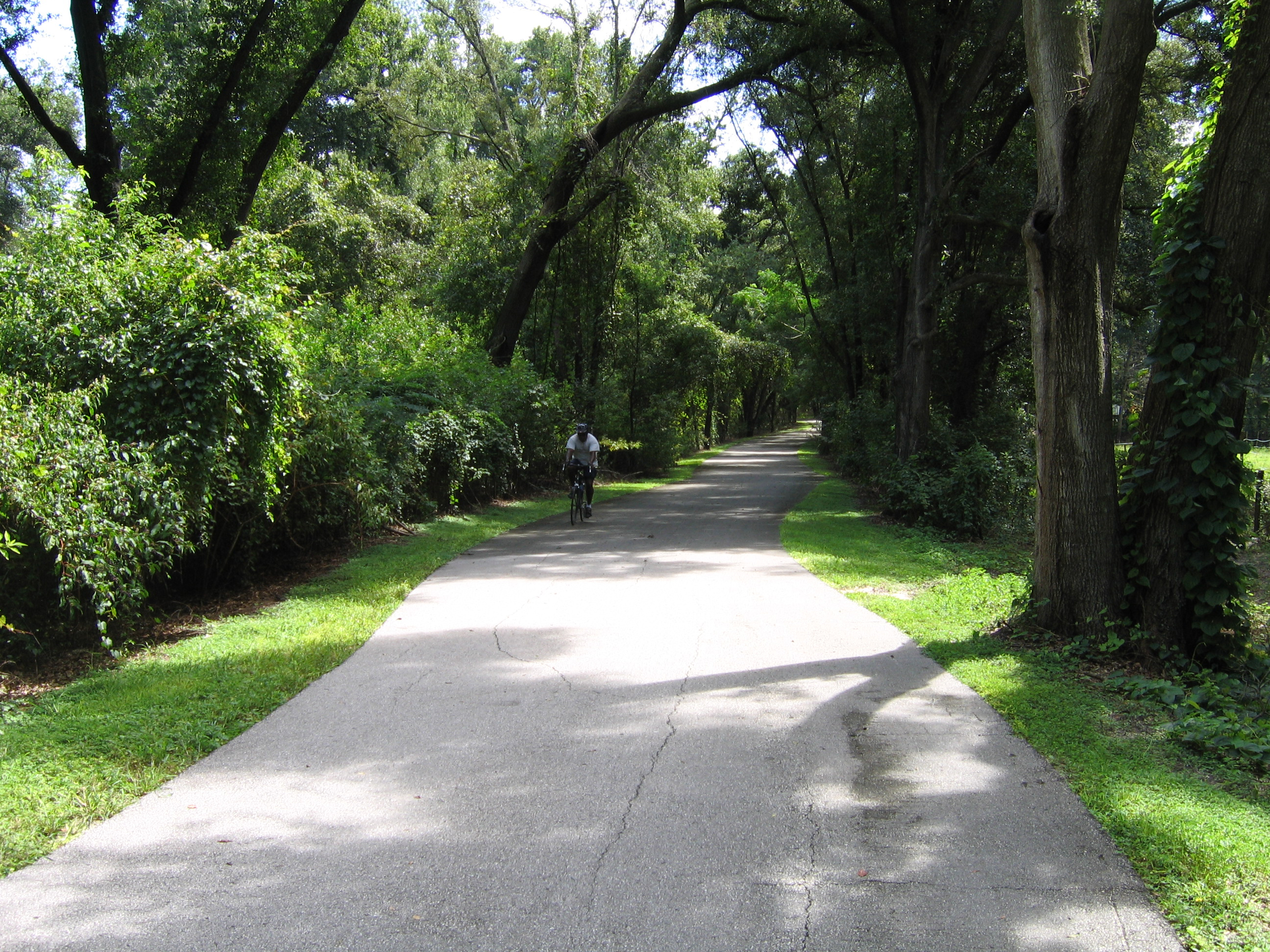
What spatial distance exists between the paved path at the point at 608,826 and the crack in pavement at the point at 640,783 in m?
0.02

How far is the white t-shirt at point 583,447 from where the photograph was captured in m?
16.7

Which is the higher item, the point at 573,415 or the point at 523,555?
the point at 573,415

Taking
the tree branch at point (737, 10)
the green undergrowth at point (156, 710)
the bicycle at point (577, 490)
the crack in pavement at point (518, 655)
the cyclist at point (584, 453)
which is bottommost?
the crack in pavement at point (518, 655)

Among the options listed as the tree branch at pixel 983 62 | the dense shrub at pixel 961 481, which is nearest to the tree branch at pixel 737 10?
the tree branch at pixel 983 62

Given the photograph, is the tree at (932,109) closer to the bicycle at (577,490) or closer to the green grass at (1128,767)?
the bicycle at (577,490)

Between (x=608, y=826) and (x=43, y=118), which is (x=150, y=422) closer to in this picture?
(x=608, y=826)

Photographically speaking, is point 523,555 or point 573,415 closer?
point 523,555

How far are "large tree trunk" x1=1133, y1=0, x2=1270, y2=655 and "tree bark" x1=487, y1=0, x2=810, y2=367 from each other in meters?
13.5

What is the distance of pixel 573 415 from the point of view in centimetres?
2497

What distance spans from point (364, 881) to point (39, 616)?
473 centimetres

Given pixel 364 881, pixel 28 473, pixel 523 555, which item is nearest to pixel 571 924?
pixel 364 881

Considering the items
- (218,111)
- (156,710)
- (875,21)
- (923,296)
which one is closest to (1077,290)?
(156,710)

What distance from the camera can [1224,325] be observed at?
7.17 meters

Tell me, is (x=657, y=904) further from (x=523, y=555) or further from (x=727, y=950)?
(x=523, y=555)
